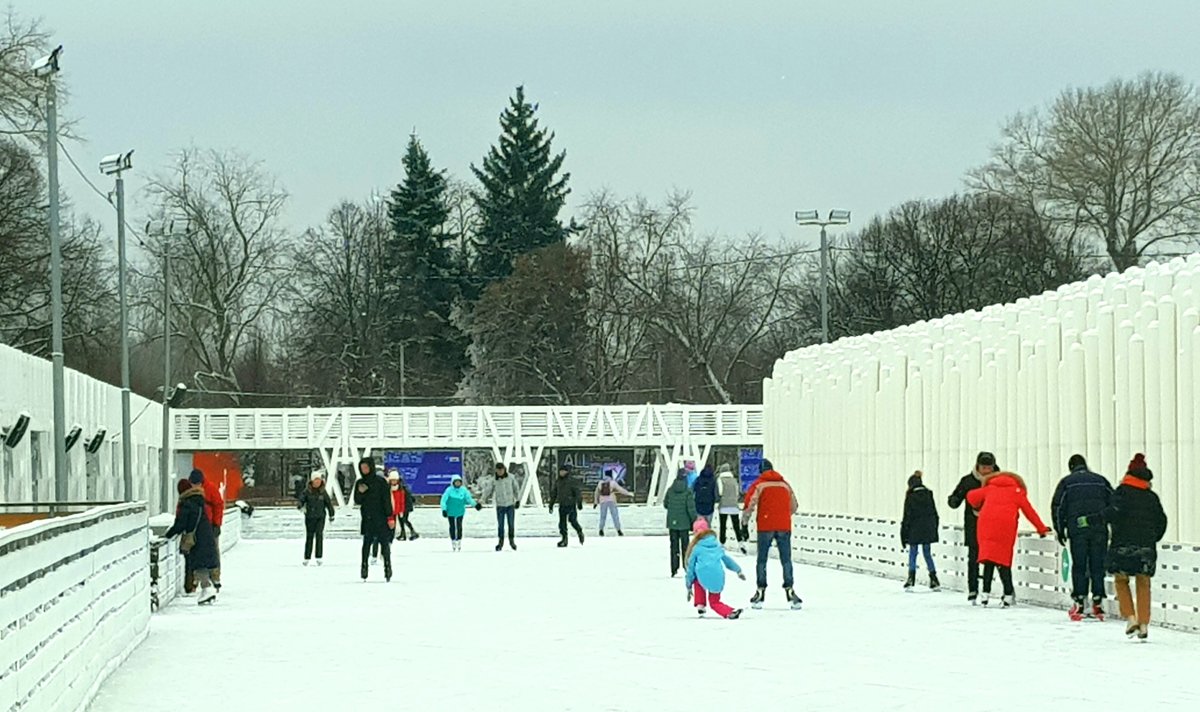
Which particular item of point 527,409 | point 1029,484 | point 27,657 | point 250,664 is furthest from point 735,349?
point 27,657

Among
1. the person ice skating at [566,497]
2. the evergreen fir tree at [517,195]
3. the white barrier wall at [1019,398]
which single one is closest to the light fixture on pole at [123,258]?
the person ice skating at [566,497]

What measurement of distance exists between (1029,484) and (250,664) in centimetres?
1194

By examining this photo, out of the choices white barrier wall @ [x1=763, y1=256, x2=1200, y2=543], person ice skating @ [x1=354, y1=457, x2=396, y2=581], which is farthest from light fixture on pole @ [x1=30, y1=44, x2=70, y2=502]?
white barrier wall @ [x1=763, y1=256, x2=1200, y2=543]

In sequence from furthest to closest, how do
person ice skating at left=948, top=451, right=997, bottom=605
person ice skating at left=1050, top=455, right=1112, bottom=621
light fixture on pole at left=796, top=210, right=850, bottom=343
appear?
light fixture on pole at left=796, top=210, right=850, bottom=343
person ice skating at left=948, top=451, right=997, bottom=605
person ice skating at left=1050, top=455, right=1112, bottom=621

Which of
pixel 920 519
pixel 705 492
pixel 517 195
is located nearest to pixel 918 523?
pixel 920 519

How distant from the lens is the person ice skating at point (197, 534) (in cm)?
2431

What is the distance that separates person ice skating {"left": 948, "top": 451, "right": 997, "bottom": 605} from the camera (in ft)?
77.6

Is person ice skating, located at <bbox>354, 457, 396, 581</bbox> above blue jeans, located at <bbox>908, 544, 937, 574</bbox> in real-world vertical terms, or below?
above

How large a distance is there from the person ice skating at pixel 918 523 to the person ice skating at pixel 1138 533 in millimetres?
8159

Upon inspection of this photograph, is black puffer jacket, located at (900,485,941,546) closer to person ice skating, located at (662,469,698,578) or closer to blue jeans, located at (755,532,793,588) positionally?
blue jeans, located at (755,532,793,588)

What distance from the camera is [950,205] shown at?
7606cm

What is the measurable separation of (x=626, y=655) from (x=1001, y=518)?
7.19 meters

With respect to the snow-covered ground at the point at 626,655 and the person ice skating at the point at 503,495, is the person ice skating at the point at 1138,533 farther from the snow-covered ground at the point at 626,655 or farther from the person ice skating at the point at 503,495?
the person ice skating at the point at 503,495

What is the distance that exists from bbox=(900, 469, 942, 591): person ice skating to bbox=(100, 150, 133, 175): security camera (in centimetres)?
1929
